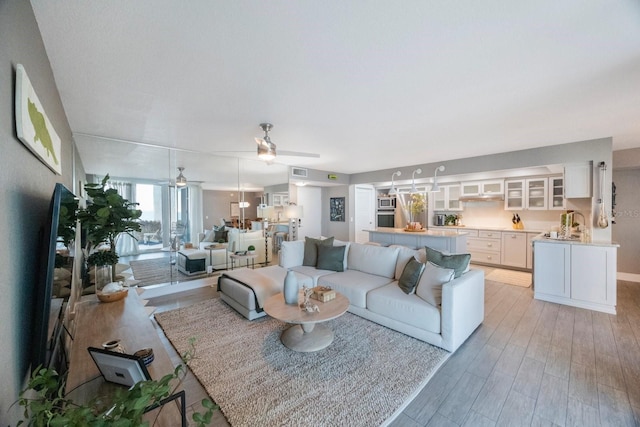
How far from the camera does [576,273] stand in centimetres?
360

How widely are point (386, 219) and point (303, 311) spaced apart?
558 centimetres

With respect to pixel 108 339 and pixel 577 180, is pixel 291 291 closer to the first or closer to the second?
pixel 108 339

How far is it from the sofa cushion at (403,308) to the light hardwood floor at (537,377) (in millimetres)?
361

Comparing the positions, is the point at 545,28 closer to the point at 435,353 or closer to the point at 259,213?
the point at 435,353

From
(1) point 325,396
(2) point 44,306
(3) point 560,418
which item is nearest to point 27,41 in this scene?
(2) point 44,306

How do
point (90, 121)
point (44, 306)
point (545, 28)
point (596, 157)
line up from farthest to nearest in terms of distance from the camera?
point (596, 157) < point (90, 121) < point (545, 28) < point (44, 306)

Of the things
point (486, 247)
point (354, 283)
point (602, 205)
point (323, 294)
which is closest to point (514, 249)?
point (486, 247)

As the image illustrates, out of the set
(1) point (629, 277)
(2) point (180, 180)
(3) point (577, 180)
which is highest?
(2) point (180, 180)

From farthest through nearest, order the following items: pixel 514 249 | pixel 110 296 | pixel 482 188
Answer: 1. pixel 482 188
2. pixel 514 249
3. pixel 110 296

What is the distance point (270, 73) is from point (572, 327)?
14.0 ft

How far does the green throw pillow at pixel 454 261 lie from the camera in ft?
9.03

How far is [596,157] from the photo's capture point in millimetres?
3664

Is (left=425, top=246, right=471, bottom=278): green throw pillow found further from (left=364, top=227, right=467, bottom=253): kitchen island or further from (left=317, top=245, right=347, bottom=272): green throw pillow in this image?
(left=364, top=227, right=467, bottom=253): kitchen island

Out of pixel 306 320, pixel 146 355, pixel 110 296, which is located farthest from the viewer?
pixel 306 320
